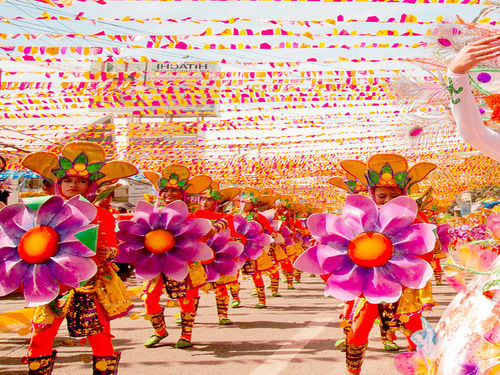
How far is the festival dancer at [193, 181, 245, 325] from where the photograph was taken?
633 cm

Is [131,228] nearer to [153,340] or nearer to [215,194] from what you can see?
[153,340]

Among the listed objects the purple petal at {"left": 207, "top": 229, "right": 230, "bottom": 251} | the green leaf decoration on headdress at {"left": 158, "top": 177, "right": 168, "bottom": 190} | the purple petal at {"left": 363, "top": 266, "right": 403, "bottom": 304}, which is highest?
the green leaf decoration on headdress at {"left": 158, "top": 177, "right": 168, "bottom": 190}

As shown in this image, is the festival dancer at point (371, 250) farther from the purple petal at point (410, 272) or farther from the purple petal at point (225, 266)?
the purple petal at point (225, 266)

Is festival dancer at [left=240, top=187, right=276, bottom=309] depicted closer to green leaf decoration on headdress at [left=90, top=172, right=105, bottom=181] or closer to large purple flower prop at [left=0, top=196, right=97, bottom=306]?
green leaf decoration on headdress at [left=90, top=172, right=105, bottom=181]

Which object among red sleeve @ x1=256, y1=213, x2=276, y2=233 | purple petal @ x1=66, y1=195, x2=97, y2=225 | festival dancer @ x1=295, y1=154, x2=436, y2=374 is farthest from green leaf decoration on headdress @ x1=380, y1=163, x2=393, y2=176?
red sleeve @ x1=256, y1=213, x2=276, y2=233

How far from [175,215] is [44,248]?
192 centimetres

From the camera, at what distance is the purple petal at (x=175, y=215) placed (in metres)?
5.26

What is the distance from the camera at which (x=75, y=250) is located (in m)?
3.46

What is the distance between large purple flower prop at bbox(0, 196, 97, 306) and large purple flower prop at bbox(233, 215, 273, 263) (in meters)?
5.00

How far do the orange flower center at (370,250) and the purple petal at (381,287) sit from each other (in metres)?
0.06

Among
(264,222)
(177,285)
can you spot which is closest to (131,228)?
(177,285)

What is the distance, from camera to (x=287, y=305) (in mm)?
9742

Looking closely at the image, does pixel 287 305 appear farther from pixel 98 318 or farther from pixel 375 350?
pixel 98 318

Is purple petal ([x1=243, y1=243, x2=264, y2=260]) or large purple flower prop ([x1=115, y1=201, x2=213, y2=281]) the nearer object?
large purple flower prop ([x1=115, y1=201, x2=213, y2=281])
